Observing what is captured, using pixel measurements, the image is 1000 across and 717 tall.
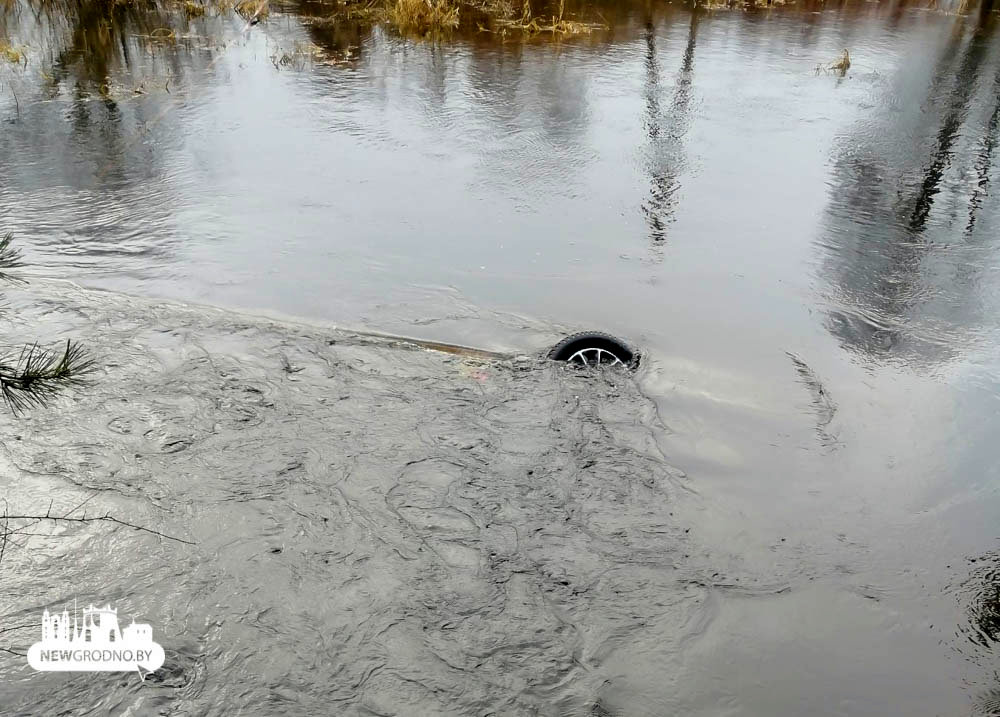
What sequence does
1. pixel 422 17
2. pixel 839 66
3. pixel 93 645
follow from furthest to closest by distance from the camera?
pixel 422 17 < pixel 839 66 < pixel 93 645

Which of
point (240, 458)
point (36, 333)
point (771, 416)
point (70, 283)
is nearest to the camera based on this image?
point (240, 458)

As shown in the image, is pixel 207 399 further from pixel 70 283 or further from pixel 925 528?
pixel 925 528

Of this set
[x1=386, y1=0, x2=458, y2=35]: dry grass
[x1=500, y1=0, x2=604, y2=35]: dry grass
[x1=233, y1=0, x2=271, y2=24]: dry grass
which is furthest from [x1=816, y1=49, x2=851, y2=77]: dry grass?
[x1=233, y1=0, x2=271, y2=24]: dry grass

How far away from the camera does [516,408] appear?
20.5 ft

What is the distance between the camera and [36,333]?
6973 mm

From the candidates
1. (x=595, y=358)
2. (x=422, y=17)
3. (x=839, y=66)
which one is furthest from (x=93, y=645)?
(x=422, y=17)

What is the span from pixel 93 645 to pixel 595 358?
406cm

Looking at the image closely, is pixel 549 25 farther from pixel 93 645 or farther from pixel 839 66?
pixel 93 645

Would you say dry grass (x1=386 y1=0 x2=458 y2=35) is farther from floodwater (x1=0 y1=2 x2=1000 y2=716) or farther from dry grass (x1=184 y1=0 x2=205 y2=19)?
floodwater (x1=0 y1=2 x2=1000 y2=716)

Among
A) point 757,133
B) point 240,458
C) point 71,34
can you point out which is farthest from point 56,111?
point 757,133

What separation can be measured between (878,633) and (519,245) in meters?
5.15

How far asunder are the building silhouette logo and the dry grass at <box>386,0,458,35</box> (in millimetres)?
14105

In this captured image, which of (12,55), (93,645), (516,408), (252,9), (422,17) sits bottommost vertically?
(93,645)

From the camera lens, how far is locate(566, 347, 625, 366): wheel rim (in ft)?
22.0
